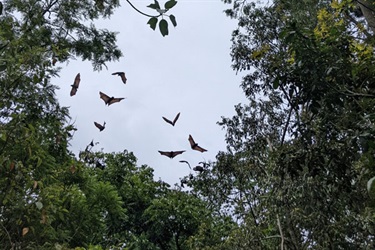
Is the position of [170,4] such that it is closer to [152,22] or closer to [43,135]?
[152,22]

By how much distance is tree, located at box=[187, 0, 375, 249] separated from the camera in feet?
10.3

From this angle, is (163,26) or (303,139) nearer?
(163,26)

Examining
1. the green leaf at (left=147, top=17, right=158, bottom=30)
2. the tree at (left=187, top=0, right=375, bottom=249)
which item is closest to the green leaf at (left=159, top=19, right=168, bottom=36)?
the green leaf at (left=147, top=17, right=158, bottom=30)

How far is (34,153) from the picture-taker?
3.55 meters

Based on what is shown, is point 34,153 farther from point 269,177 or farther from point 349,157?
point 269,177

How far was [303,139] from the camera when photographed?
3.49 m

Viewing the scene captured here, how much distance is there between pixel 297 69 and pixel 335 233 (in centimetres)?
193

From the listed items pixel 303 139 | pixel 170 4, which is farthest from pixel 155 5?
pixel 303 139

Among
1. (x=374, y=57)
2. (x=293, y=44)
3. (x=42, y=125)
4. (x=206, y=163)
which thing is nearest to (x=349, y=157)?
(x=374, y=57)

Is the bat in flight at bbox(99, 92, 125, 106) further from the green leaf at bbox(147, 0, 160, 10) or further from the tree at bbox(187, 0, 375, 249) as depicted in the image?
the green leaf at bbox(147, 0, 160, 10)

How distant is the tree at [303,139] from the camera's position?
313cm

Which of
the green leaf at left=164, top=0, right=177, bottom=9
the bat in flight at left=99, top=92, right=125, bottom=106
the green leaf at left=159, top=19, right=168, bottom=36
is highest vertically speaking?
the bat in flight at left=99, top=92, right=125, bottom=106

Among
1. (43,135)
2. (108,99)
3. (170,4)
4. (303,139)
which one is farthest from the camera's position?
(43,135)

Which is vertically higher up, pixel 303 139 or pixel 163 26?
pixel 303 139
